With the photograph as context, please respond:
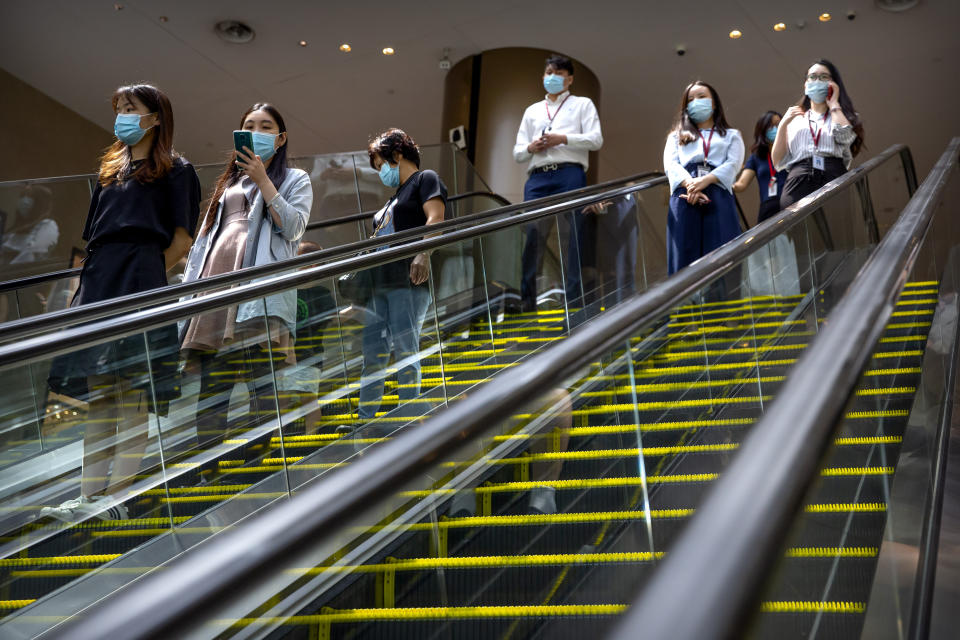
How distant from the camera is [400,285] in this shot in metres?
4.32

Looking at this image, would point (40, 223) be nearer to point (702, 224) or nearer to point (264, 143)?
point (264, 143)

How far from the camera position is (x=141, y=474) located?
2957 mm

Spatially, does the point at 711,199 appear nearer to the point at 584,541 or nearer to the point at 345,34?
the point at 584,541

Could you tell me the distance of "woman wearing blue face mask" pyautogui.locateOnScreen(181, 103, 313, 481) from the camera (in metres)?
3.28

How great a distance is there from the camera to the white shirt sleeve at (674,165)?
17.0 feet

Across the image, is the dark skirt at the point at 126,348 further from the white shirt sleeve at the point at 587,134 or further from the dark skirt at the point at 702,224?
the white shirt sleeve at the point at 587,134

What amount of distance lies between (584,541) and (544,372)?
601 millimetres

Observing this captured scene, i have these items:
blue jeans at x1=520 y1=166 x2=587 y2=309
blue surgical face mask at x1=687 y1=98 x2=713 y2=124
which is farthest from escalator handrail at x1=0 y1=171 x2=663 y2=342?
blue surgical face mask at x1=687 y1=98 x2=713 y2=124

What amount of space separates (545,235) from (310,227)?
330 cm

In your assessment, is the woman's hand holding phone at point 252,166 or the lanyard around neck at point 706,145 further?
the lanyard around neck at point 706,145

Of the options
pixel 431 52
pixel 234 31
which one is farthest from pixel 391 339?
pixel 431 52

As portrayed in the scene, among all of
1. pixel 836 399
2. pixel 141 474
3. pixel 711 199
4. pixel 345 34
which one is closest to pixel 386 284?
pixel 141 474

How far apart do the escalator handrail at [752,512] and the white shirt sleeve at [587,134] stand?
478 centimetres

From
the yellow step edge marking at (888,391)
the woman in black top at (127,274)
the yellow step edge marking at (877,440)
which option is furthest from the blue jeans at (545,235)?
the yellow step edge marking at (877,440)
